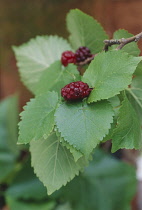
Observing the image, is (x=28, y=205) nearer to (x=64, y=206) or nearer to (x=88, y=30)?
(x=64, y=206)

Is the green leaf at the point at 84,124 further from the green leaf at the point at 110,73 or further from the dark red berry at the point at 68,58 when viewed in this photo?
the dark red berry at the point at 68,58

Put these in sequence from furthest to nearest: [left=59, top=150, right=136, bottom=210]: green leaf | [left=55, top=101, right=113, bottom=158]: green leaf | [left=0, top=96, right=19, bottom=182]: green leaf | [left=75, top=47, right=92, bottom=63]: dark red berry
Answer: [left=0, top=96, right=19, bottom=182]: green leaf
[left=59, top=150, right=136, bottom=210]: green leaf
[left=75, top=47, right=92, bottom=63]: dark red berry
[left=55, top=101, right=113, bottom=158]: green leaf

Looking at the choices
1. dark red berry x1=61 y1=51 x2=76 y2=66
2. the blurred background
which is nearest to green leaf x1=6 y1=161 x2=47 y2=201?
the blurred background

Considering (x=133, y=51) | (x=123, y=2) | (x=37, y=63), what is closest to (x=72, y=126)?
(x=133, y=51)

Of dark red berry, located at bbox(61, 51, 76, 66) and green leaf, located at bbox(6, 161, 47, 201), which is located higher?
dark red berry, located at bbox(61, 51, 76, 66)

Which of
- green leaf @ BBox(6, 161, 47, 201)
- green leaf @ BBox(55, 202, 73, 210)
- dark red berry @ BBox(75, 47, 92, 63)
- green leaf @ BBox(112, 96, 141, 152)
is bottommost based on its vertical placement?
green leaf @ BBox(55, 202, 73, 210)

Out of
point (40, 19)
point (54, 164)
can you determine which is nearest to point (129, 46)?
point (54, 164)

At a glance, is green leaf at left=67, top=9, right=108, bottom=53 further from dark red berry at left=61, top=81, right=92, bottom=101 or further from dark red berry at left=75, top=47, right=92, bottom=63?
dark red berry at left=61, top=81, right=92, bottom=101

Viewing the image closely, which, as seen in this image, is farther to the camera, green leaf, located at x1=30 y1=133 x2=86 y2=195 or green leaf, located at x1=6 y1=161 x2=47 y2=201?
green leaf, located at x1=6 y1=161 x2=47 y2=201
